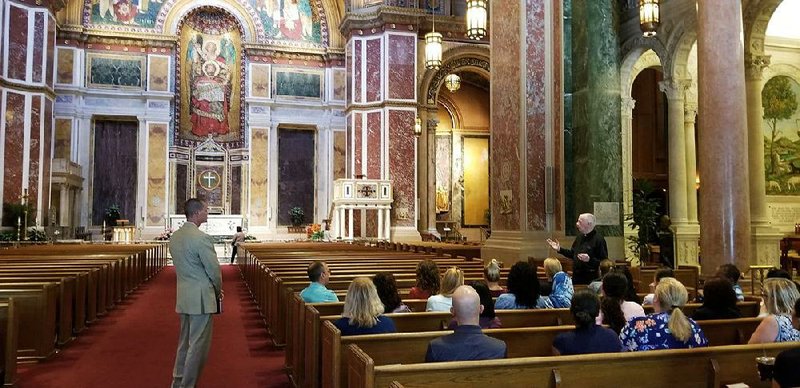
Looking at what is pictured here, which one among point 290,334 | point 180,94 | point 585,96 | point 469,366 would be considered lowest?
point 290,334

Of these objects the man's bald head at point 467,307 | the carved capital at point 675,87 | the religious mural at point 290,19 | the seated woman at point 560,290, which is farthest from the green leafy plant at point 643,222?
the religious mural at point 290,19

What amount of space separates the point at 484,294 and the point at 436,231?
20539 mm

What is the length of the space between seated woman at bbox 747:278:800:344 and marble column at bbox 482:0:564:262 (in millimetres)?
7683

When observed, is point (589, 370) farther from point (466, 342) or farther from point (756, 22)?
point (756, 22)

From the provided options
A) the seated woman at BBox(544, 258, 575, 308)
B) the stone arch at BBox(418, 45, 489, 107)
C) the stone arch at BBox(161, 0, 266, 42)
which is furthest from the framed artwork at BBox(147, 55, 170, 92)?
the seated woman at BBox(544, 258, 575, 308)

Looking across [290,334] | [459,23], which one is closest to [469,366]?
[290,334]

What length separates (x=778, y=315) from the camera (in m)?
4.00

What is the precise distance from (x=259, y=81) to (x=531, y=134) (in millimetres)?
17523

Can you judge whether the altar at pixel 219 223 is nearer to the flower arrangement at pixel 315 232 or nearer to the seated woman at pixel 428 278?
the flower arrangement at pixel 315 232

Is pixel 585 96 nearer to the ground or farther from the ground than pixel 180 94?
nearer to the ground

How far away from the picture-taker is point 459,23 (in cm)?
2567

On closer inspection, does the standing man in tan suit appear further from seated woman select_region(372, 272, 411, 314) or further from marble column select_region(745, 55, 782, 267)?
marble column select_region(745, 55, 782, 267)

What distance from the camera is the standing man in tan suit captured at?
→ 5105mm

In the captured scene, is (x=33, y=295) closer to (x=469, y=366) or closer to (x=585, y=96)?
(x=469, y=366)
